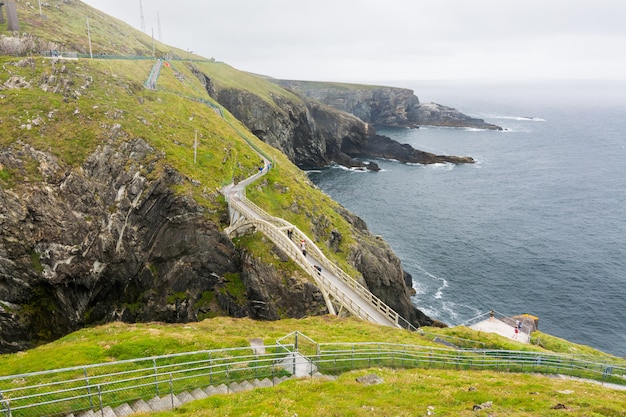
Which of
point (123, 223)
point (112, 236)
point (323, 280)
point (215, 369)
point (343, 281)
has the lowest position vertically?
point (343, 281)

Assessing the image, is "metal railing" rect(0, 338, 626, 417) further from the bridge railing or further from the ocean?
the ocean

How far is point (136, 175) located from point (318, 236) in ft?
89.7

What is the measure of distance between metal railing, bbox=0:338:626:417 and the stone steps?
219 millimetres

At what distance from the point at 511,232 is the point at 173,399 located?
301 feet

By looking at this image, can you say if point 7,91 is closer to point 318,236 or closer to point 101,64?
point 101,64

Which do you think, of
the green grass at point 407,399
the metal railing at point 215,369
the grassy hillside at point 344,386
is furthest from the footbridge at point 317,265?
the green grass at point 407,399

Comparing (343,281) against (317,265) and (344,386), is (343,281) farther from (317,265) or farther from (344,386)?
(344,386)

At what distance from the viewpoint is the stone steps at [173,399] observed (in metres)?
17.0

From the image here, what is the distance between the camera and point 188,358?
24203 millimetres

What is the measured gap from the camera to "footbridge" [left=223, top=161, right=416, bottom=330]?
3753cm

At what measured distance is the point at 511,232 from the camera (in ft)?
302

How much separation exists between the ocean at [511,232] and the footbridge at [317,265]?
30.7 m

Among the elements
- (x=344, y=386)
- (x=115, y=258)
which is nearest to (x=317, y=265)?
(x=344, y=386)

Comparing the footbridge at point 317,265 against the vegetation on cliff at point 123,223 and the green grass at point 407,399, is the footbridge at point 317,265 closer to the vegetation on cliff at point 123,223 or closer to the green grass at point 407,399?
the vegetation on cliff at point 123,223
